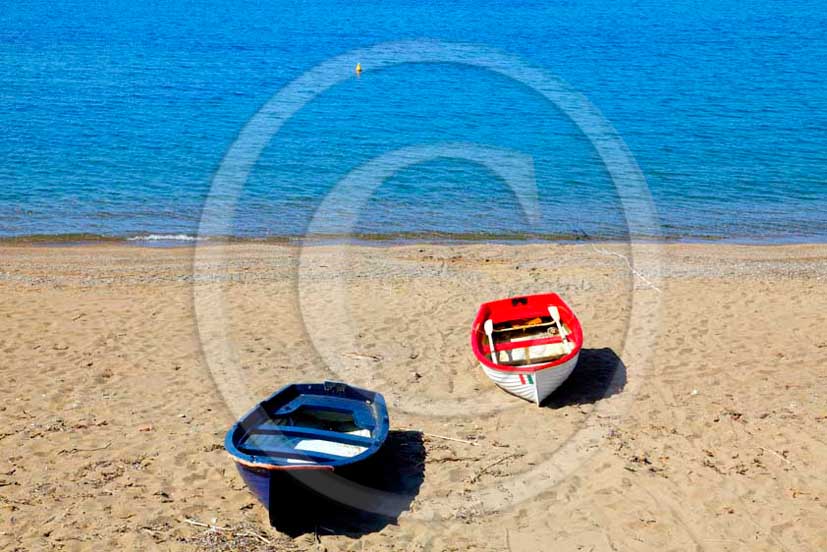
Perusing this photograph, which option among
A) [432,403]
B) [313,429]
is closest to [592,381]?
[432,403]

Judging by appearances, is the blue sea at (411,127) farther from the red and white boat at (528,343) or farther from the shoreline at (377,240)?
Result: the red and white boat at (528,343)

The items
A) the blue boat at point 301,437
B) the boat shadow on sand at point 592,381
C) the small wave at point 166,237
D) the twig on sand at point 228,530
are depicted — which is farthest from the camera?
the small wave at point 166,237

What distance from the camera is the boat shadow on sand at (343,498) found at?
9.13 m

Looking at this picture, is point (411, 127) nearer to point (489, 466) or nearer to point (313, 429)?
point (313, 429)

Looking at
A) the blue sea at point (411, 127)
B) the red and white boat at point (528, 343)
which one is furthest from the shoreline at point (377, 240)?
the red and white boat at point (528, 343)

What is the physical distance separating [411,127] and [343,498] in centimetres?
2802

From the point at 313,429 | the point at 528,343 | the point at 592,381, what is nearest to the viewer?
the point at 313,429

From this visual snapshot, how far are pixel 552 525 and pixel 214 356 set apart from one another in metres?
6.95

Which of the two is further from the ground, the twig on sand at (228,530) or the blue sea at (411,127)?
the blue sea at (411,127)

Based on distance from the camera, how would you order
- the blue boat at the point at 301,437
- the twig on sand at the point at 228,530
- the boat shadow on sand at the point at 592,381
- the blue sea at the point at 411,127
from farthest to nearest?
1. the blue sea at the point at 411,127
2. the boat shadow on sand at the point at 592,381
3. the blue boat at the point at 301,437
4. the twig on sand at the point at 228,530

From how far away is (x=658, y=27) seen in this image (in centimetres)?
6512

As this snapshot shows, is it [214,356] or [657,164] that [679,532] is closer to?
[214,356]

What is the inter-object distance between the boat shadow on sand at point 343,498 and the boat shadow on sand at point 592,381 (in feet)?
10.1

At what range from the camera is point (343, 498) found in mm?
9609
